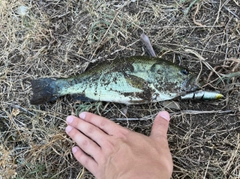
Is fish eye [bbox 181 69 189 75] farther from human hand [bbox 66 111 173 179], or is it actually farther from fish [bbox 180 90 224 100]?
human hand [bbox 66 111 173 179]

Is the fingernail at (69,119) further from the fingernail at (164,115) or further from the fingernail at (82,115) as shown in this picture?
the fingernail at (164,115)

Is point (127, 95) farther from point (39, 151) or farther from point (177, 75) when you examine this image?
point (39, 151)

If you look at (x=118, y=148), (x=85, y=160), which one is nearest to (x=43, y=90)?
(x=85, y=160)

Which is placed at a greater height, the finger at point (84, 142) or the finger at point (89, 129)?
the finger at point (89, 129)

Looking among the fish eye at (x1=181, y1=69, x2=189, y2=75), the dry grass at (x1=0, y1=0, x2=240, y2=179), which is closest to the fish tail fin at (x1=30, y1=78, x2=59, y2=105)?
the dry grass at (x1=0, y1=0, x2=240, y2=179)

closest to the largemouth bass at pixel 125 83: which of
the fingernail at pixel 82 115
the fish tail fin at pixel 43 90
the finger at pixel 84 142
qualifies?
the fish tail fin at pixel 43 90

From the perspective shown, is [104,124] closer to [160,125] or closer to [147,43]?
[160,125]
